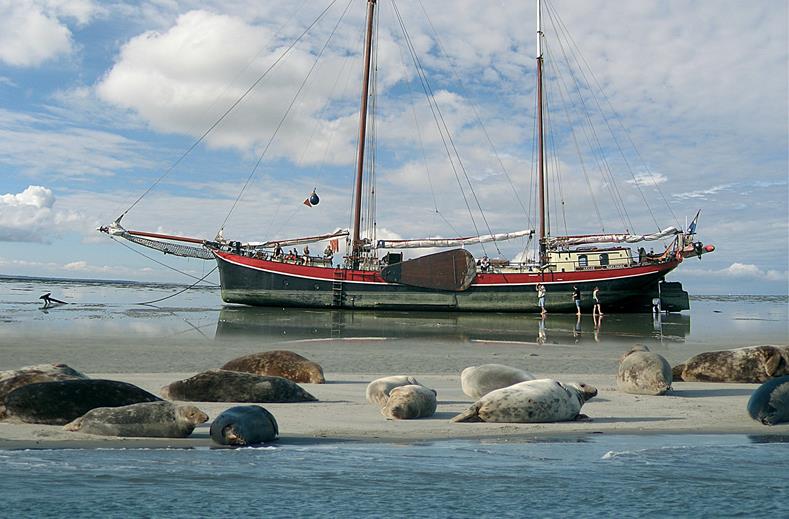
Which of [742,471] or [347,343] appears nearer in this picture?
[742,471]

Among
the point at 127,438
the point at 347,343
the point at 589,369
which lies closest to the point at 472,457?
the point at 127,438

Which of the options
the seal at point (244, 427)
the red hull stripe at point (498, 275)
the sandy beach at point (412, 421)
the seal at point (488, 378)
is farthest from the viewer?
the red hull stripe at point (498, 275)

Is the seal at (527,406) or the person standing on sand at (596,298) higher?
the person standing on sand at (596,298)

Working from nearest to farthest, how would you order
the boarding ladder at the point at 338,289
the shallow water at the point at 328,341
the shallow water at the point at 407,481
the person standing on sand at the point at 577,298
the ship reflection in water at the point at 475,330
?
the shallow water at the point at 407,481, the shallow water at the point at 328,341, the ship reflection in water at the point at 475,330, the person standing on sand at the point at 577,298, the boarding ladder at the point at 338,289

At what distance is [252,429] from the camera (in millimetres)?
6234

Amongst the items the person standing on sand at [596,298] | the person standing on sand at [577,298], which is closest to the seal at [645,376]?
the person standing on sand at [577,298]

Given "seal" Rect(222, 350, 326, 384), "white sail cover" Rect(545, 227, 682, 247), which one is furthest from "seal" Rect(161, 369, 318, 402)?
"white sail cover" Rect(545, 227, 682, 247)

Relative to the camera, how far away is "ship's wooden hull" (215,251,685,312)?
40.2 meters

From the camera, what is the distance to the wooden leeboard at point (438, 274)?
40.5m

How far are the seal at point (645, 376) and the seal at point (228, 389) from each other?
471 cm

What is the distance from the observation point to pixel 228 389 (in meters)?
8.67

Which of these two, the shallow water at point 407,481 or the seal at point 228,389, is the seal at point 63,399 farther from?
the seal at point 228,389

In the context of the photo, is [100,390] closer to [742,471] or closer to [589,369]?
[742,471]

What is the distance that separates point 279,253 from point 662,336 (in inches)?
1009
